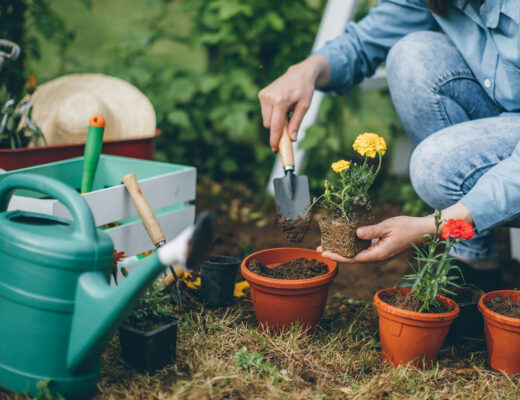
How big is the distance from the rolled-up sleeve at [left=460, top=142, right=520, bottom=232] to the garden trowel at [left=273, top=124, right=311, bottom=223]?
52cm

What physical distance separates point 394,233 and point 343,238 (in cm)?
16

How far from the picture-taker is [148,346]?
1.44 meters

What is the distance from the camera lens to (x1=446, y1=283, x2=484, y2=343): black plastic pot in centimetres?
178

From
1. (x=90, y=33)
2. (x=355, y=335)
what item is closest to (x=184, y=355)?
(x=355, y=335)

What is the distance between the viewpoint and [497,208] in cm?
157

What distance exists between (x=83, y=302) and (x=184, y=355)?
1.35 feet

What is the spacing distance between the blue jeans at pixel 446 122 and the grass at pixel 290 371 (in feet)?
1.51

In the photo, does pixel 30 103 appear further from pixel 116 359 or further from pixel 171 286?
pixel 116 359

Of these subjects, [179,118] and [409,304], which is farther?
[179,118]

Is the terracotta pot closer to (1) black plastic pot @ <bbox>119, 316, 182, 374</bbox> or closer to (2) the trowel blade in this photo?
(2) the trowel blade

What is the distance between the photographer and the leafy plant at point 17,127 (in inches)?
81.8

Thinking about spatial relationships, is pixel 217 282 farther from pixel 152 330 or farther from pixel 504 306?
pixel 504 306

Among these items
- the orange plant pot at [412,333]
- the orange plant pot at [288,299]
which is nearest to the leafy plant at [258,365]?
the orange plant pot at [288,299]

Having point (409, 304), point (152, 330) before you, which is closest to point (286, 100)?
point (409, 304)
